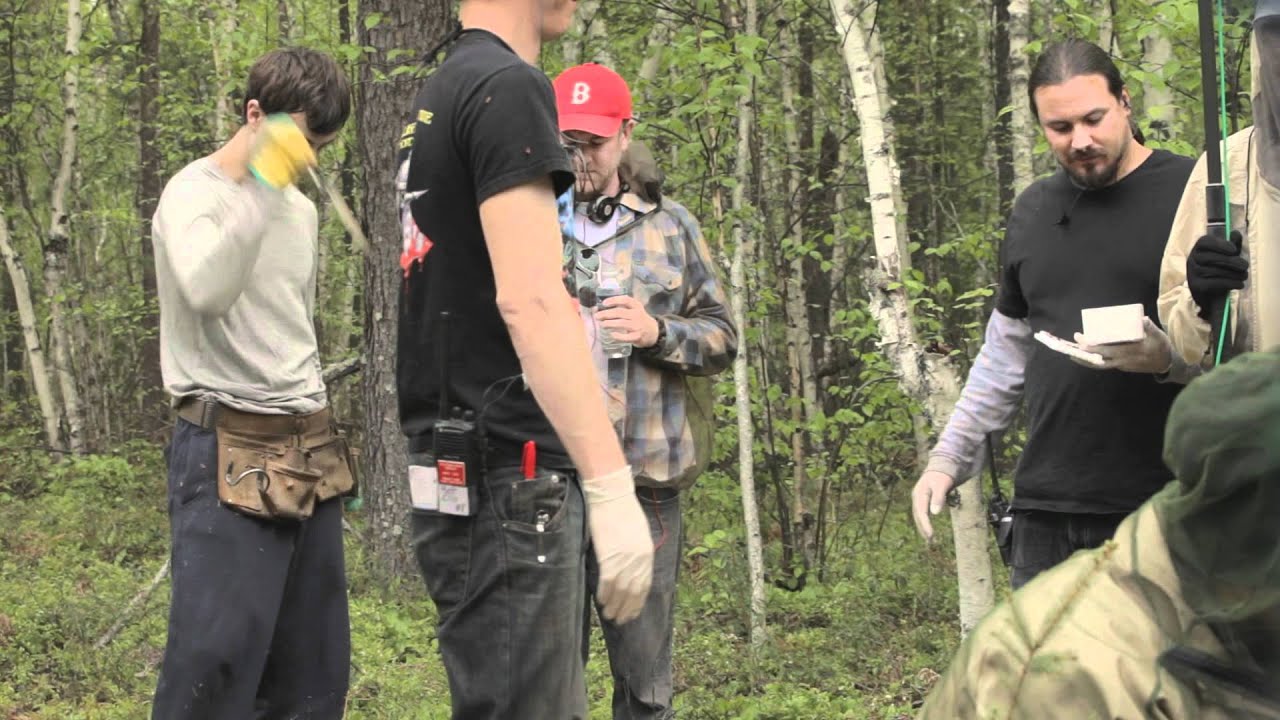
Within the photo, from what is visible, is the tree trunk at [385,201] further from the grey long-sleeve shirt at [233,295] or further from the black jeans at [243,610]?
the black jeans at [243,610]

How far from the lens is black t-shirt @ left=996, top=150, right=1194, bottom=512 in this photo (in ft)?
10.7

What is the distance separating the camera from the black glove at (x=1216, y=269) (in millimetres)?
2762

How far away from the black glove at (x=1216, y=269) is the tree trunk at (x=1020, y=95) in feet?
15.4

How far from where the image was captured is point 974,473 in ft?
12.5

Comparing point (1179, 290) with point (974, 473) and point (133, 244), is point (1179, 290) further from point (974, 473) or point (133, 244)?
point (133, 244)

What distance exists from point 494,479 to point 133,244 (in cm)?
1930

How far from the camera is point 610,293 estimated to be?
3.94m

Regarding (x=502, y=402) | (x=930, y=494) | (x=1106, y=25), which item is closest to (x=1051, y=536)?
(x=930, y=494)

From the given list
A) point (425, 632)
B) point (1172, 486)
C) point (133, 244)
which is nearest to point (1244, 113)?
point (425, 632)

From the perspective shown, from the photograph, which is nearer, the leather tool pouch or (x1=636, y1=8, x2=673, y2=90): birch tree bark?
the leather tool pouch

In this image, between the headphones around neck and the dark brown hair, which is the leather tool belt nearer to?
the dark brown hair

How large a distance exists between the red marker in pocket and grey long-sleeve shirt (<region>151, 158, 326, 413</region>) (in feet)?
4.03

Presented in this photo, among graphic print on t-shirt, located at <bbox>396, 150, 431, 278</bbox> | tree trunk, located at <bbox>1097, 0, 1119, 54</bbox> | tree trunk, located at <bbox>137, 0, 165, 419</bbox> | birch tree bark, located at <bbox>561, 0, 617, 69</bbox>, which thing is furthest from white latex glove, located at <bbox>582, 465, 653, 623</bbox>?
tree trunk, located at <bbox>137, 0, 165, 419</bbox>

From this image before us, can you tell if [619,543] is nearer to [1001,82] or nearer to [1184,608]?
[1184,608]
